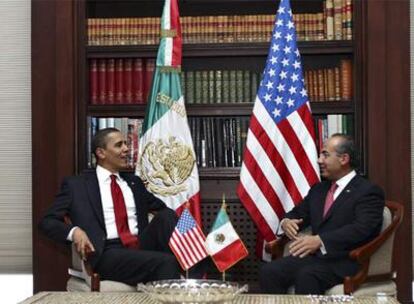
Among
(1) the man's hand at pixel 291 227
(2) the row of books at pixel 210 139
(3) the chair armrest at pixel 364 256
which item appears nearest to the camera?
(3) the chair armrest at pixel 364 256

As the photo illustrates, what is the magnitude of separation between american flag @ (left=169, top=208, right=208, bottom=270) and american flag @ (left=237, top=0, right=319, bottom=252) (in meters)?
0.69

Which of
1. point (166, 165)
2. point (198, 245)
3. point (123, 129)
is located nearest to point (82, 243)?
point (198, 245)

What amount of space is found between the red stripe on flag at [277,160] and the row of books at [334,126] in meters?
0.32

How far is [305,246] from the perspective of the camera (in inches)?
154

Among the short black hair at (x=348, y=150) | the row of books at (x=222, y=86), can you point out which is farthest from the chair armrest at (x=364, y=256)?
the row of books at (x=222, y=86)

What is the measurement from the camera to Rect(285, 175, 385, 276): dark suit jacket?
389cm

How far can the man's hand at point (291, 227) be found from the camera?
13.4ft

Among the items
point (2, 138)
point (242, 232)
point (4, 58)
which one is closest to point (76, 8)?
point (4, 58)

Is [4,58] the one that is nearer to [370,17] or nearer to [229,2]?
[229,2]

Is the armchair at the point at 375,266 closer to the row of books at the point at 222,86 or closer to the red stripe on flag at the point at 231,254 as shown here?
the red stripe on flag at the point at 231,254

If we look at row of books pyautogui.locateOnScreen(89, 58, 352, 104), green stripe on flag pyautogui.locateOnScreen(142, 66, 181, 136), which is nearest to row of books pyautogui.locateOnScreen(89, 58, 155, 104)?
row of books pyautogui.locateOnScreen(89, 58, 352, 104)

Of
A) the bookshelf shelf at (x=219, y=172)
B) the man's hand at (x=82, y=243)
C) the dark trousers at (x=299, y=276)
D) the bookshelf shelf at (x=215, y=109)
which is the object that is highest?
the bookshelf shelf at (x=215, y=109)

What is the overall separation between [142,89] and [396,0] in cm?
170

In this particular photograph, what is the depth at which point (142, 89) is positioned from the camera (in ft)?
16.4
